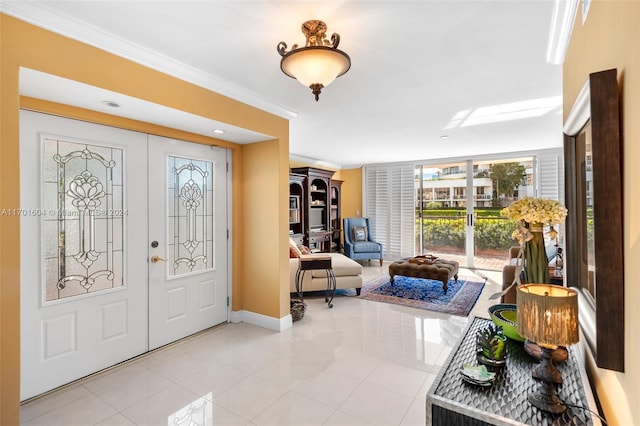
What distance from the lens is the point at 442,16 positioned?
6.02 ft

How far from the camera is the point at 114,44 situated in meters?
2.10

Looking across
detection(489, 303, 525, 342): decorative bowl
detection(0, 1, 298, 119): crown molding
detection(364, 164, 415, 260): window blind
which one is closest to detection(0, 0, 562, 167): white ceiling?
detection(0, 1, 298, 119): crown molding

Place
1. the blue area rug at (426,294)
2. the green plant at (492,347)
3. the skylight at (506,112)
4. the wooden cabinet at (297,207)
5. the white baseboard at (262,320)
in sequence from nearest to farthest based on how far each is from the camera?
the green plant at (492,347) → the skylight at (506,112) → the white baseboard at (262,320) → the blue area rug at (426,294) → the wooden cabinet at (297,207)

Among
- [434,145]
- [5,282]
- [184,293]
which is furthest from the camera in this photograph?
[434,145]

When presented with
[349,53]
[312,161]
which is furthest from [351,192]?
[349,53]

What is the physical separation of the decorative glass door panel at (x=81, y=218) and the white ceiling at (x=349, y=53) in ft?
1.49

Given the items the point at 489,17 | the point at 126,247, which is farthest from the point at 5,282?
the point at 489,17

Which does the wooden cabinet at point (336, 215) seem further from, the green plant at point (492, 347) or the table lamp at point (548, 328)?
the table lamp at point (548, 328)

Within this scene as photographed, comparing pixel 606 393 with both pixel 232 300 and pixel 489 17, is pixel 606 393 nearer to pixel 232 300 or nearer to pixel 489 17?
pixel 489 17

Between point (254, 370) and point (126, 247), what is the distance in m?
1.58

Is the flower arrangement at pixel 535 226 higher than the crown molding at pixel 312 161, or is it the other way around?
the crown molding at pixel 312 161

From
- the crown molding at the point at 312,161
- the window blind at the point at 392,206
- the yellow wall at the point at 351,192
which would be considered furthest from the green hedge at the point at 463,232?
Result: the crown molding at the point at 312,161

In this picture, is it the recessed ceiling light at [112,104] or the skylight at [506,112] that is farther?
the skylight at [506,112]

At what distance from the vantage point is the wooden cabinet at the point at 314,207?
643 centimetres
